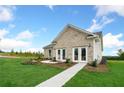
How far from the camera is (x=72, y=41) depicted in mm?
22953

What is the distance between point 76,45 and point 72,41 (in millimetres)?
789

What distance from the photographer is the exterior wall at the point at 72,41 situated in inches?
836

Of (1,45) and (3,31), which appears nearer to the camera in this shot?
(3,31)

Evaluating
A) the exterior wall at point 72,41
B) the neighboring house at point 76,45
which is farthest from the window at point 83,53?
the exterior wall at point 72,41

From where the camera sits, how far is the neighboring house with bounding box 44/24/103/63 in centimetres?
2111

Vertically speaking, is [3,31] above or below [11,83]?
above

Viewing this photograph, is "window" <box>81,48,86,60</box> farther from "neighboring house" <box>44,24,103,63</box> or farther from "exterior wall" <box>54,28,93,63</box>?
"exterior wall" <box>54,28,93,63</box>

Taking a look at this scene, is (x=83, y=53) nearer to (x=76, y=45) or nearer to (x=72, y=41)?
(x=76, y=45)

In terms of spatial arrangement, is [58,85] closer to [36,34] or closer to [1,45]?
[36,34]

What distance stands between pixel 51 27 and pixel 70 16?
2.51 meters

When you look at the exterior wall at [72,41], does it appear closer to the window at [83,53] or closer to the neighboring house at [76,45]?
the neighboring house at [76,45]

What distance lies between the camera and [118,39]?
25219 mm
